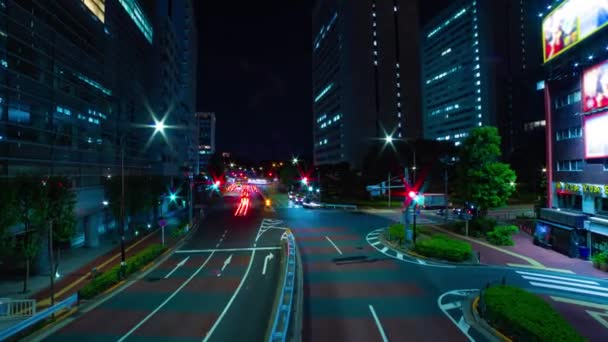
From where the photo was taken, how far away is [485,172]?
34.7 m

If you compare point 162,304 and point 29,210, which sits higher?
point 29,210

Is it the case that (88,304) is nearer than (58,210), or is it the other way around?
(88,304)

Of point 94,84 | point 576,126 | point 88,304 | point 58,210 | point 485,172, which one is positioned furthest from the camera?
point 94,84

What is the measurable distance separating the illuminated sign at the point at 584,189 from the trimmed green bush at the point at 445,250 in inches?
444

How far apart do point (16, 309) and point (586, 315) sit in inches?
1094

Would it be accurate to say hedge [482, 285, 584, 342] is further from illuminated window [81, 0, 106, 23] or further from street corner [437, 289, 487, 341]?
illuminated window [81, 0, 106, 23]

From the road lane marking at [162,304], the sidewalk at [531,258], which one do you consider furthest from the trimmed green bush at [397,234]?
the road lane marking at [162,304]

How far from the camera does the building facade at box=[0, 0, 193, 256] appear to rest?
23484mm

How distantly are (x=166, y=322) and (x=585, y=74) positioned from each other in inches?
1333

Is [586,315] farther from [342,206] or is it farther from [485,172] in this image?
[342,206]

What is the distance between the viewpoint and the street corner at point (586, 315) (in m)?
14.3

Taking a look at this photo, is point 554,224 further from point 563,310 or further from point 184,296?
point 184,296

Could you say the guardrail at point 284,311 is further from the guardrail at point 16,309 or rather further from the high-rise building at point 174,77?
the high-rise building at point 174,77

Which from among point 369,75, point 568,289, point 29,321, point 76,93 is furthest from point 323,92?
point 29,321
